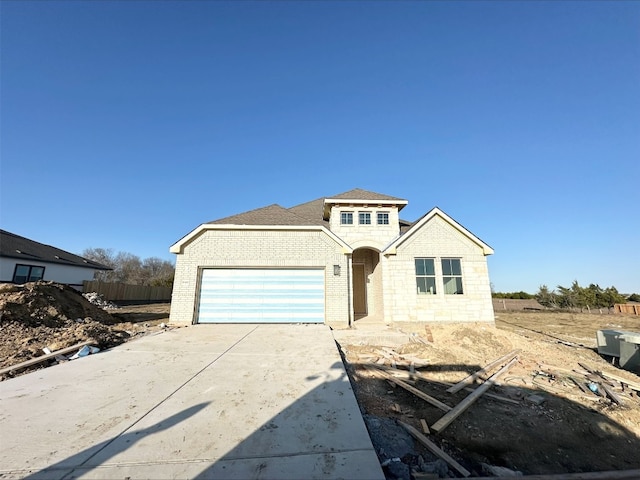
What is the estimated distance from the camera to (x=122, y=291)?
27.5 metres

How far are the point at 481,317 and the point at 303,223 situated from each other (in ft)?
32.7

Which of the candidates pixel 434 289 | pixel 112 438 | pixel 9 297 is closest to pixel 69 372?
pixel 112 438

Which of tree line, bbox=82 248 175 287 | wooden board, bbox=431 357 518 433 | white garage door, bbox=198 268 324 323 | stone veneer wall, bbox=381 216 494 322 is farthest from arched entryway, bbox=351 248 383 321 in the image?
tree line, bbox=82 248 175 287

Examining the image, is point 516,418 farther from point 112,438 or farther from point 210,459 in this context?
point 112,438

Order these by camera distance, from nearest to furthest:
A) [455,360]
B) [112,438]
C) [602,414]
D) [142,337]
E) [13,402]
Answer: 1. [112,438]
2. [13,402]
3. [602,414]
4. [455,360]
5. [142,337]

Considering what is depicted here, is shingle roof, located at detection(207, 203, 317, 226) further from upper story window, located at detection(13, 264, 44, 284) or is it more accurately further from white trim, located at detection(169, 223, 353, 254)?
upper story window, located at detection(13, 264, 44, 284)

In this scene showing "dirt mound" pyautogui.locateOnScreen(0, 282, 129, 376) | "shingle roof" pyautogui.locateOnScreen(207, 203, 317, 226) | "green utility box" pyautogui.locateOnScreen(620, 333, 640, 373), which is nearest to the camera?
"dirt mound" pyautogui.locateOnScreen(0, 282, 129, 376)

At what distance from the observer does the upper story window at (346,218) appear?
15.9m

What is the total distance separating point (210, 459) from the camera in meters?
2.64

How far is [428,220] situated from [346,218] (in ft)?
15.3

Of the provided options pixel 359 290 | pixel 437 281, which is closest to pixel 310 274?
pixel 359 290

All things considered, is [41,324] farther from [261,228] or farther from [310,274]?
[310,274]

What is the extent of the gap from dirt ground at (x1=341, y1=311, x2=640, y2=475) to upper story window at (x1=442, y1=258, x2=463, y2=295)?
413 cm

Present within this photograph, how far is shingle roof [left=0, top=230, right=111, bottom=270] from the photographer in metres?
22.1
